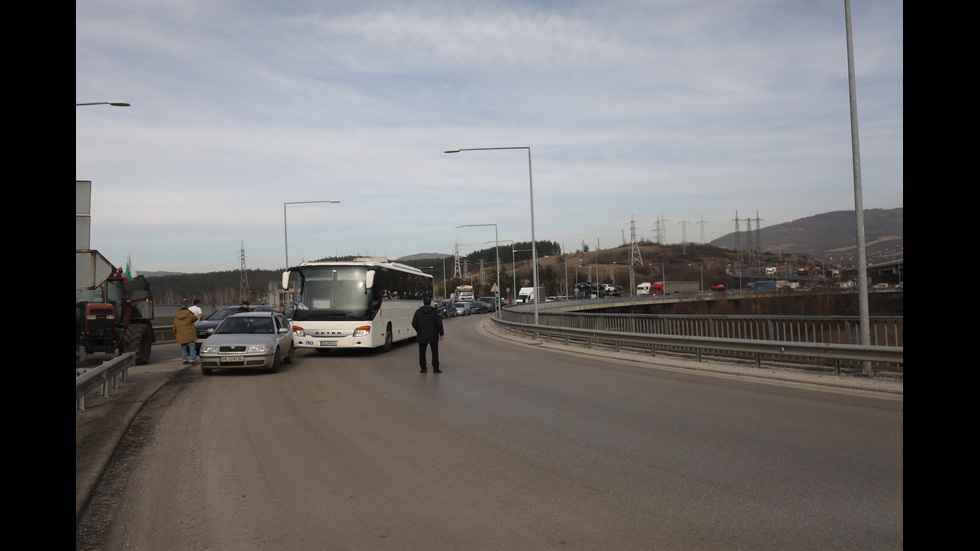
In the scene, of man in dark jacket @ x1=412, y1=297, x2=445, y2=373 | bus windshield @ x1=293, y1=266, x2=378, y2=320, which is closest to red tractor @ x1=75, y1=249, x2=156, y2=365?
bus windshield @ x1=293, y1=266, x2=378, y2=320

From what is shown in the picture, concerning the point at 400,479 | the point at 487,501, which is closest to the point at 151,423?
the point at 400,479

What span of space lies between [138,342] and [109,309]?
67.1 inches

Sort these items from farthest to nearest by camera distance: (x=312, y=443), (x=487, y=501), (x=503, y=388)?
(x=503, y=388), (x=312, y=443), (x=487, y=501)

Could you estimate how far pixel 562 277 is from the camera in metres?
181

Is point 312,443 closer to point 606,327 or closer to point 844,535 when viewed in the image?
point 844,535

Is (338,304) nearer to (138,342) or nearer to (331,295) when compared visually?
(331,295)

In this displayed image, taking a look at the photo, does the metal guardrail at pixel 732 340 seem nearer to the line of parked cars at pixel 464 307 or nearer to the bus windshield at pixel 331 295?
the bus windshield at pixel 331 295

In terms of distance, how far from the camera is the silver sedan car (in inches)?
620

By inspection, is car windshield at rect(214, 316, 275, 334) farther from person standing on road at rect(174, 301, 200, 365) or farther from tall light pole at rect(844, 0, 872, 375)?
tall light pole at rect(844, 0, 872, 375)

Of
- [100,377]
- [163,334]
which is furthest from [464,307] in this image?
[100,377]

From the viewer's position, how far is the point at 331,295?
849 inches

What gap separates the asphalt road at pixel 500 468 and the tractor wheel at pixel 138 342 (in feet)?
25.4

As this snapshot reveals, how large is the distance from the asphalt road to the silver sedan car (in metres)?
2.98
